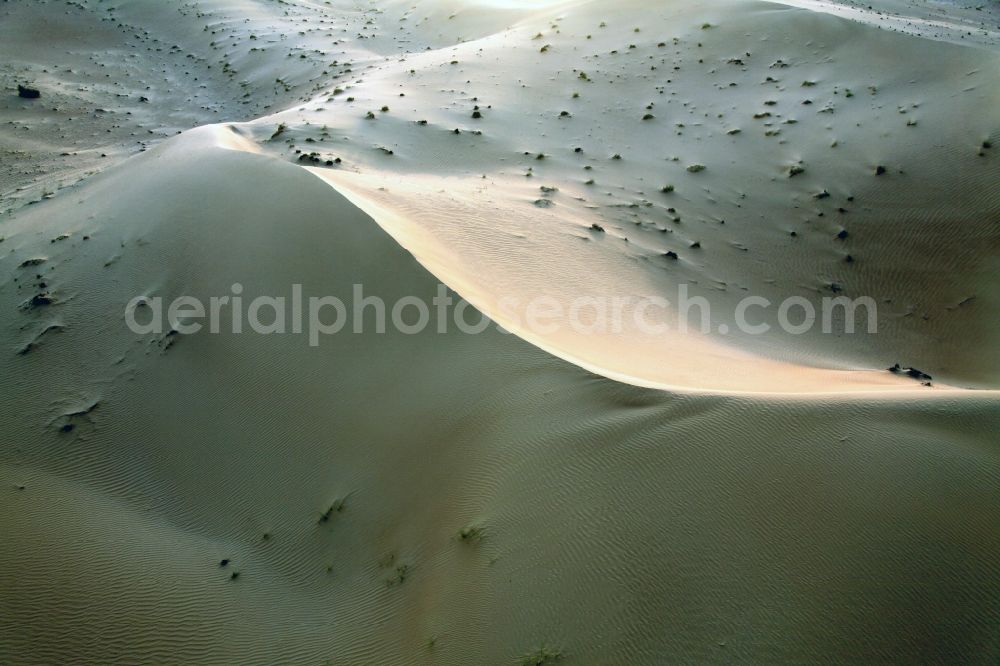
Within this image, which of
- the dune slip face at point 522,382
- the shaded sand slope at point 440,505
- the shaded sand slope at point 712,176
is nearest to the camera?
the shaded sand slope at point 440,505

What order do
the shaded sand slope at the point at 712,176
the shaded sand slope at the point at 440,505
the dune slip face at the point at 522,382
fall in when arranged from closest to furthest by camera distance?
the shaded sand slope at the point at 440,505 → the dune slip face at the point at 522,382 → the shaded sand slope at the point at 712,176

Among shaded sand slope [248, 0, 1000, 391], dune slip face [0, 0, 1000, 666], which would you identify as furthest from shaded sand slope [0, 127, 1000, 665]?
shaded sand slope [248, 0, 1000, 391]

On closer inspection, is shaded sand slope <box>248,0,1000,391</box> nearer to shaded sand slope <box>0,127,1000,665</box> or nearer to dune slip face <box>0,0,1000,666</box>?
dune slip face <box>0,0,1000,666</box>

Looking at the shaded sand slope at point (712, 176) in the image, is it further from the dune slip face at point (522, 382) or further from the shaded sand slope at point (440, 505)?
the shaded sand slope at point (440, 505)

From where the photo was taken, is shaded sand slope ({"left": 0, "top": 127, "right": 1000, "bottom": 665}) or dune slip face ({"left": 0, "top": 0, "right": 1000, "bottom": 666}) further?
dune slip face ({"left": 0, "top": 0, "right": 1000, "bottom": 666})

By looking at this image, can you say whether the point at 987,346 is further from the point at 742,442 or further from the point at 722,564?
the point at 722,564

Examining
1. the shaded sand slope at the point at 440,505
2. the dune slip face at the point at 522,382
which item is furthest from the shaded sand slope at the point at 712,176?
the shaded sand slope at the point at 440,505

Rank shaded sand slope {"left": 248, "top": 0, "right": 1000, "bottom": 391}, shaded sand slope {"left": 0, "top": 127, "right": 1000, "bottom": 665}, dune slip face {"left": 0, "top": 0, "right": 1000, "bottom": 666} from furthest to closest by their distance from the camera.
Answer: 1. shaded sand slope {"left": 248, "top": 0, "right": 1000, "bottom": 391}
2. dune slip face {"left": 0, "top": 0, "right": 1000, "bottom": 666}
3. shaded sand slope {"left": 0, "top": 127, "right": 1000, "bottom": 665}

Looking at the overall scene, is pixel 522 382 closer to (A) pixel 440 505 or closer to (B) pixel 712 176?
(A) pixel 440 505

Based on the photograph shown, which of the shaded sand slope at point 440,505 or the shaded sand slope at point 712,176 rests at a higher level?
the shaded sand slope at point 712,176
